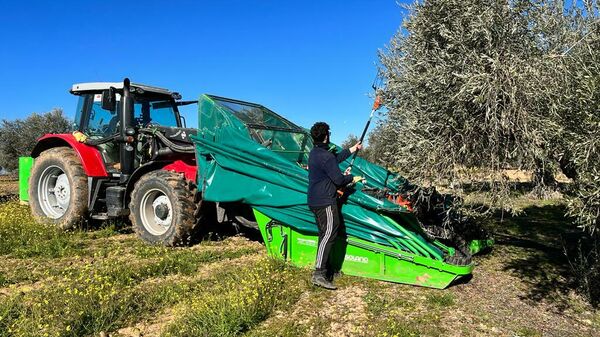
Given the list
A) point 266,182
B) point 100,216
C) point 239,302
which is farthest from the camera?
point 100,216

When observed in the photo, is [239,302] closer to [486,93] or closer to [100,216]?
[486,93]

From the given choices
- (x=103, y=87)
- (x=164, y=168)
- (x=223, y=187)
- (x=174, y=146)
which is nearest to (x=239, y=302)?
(x=223, y=187)

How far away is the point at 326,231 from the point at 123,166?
4.28 metres

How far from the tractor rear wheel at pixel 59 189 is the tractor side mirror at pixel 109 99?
136 cm

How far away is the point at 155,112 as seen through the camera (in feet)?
27.5

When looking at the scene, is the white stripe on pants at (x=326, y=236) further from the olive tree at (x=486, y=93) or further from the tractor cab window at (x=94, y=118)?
the tractor cab window at (x=94, y=118)

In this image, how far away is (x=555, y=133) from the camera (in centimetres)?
402

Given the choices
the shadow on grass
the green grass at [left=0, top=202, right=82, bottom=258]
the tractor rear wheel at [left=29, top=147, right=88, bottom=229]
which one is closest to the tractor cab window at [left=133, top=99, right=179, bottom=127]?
the tractor rear wheel at [left=29, top=147, right=88, bottom=229]

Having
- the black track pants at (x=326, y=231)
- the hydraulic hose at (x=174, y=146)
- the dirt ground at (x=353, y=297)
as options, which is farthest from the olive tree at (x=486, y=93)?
the hydraulic hose at (x=174, y=146)

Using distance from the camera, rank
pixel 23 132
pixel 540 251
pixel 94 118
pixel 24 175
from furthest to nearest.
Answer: pixel 23 132, pixel 24 175, pixel 94 118, pixel 540 251

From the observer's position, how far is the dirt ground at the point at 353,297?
158 inches

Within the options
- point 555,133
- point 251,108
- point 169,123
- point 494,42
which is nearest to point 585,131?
point 555,133

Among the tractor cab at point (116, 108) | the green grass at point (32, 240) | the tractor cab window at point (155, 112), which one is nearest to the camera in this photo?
the green grass at point (32, 240)

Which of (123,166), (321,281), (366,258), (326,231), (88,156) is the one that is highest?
(88,156)
